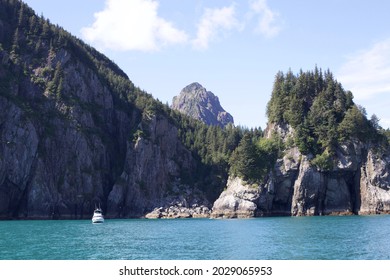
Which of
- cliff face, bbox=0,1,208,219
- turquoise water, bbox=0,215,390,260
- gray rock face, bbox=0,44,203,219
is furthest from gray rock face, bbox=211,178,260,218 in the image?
turquoise water, bbox=0,215,390,260

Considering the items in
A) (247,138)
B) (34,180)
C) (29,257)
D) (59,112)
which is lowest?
(29,257)

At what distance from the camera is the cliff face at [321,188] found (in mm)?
135250

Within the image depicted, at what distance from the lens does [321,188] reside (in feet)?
451

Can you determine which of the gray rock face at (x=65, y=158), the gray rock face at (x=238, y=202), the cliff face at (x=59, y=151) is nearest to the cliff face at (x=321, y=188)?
the gray rock face at (x=238, y=202)

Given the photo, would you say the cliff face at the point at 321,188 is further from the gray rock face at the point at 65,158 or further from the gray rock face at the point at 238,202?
the gray rock face at the point at 65,158

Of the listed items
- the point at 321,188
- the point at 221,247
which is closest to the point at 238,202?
the point at 321,188

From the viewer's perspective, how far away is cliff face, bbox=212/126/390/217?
5325 inches

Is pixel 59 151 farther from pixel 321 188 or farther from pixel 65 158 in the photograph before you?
pixel 321 188

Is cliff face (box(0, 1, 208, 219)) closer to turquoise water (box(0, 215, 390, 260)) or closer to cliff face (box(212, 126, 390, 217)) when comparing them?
cliff face (box(212, 126, 390, 217))

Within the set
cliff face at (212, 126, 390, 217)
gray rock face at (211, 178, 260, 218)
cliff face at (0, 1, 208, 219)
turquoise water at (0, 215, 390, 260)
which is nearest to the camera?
turquoise water at (0, 215, 390, 260)
